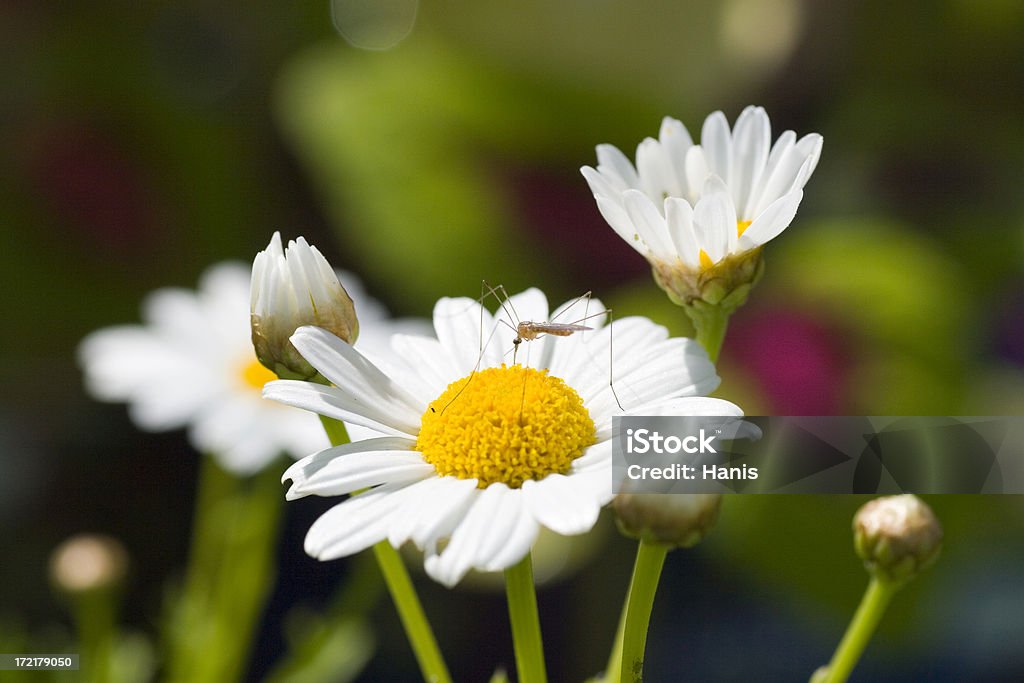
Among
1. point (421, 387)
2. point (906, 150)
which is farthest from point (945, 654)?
point (421, 387)

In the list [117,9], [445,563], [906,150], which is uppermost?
[117,9]

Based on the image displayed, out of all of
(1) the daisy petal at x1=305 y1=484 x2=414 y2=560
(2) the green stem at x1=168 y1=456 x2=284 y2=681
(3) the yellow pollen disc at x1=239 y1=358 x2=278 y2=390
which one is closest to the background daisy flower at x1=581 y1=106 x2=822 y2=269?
(1) the daisy petal at x1=305 y1=484 x2=414 y2=560

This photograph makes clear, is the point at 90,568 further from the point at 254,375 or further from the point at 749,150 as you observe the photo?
the point at 749,150

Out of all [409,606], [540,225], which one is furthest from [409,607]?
[540,225]

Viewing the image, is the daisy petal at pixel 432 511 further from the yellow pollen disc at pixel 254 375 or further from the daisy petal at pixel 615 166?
the yellow pollen disc at pixel 254 375

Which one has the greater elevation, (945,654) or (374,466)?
(374,466)

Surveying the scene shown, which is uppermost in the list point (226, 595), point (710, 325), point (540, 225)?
point (540, 225)

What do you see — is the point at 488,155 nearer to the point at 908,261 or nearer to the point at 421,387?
the point at 908,261
